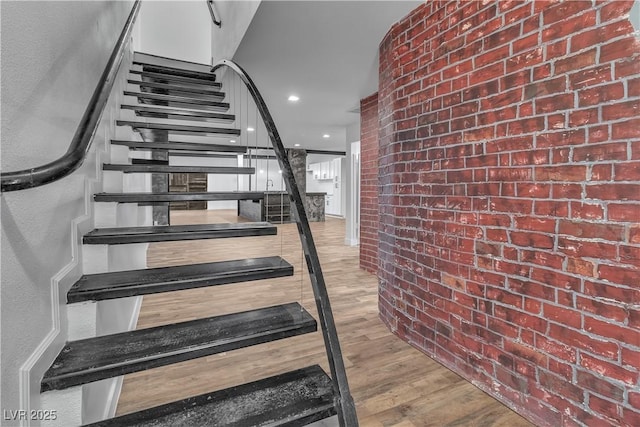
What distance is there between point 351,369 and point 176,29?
567 cm

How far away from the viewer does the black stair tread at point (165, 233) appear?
1.44m

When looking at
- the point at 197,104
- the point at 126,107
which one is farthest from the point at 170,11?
the point at 126,107

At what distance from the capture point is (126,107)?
8.73 feet

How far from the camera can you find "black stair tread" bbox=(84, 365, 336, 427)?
101 centimetres

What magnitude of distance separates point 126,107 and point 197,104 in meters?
0.71

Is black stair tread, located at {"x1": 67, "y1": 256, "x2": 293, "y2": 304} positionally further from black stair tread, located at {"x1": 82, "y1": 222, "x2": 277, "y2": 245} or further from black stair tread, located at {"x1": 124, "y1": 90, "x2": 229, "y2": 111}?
black stair tread, located at {"x1": 124, "y1": 90, "x2": 229, "y2": 111}

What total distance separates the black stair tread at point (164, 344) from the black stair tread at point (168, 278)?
163 mm

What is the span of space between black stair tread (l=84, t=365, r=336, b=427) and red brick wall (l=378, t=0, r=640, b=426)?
40.8 inches

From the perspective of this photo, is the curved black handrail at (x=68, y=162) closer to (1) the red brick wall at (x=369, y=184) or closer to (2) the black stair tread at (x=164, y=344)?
(2) the black stair tread at (x=164, y=344)

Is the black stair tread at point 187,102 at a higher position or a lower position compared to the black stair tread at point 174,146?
higher

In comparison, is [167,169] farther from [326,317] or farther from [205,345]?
[326,317]

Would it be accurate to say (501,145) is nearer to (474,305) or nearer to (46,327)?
(474,305)

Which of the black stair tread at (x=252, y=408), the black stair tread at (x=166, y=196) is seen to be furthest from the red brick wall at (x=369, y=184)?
the black stair tread at (x=252, y=408)

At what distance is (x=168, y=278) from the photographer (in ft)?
4.60
